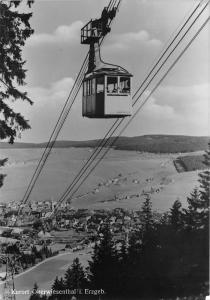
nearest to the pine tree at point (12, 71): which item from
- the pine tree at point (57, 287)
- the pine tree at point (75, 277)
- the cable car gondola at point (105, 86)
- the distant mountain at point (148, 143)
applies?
the cable car gondola at point (105, 86)

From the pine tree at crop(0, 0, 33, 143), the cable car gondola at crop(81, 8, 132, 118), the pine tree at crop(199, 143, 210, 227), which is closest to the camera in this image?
the pine tree at crop(0, 0, 33, 143)

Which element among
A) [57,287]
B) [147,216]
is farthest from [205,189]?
[57,287]

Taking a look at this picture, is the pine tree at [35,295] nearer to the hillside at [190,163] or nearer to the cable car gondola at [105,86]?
the cable car gondola at [105,86]

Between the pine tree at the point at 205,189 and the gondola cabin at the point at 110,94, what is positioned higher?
the gondola cabin at the point at 110,94

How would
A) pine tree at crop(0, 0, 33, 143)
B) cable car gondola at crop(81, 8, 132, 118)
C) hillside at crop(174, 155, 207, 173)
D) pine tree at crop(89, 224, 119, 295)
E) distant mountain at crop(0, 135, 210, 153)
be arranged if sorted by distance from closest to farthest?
1. pine tree at crop(0, 0, 33, 143)
2. cable car gondola at crop(81, 8, 132, 118)
3. distant mountain at crop(0, 135, 210, 153)
4. pine tree at crop(89, 224, 119, 295)
5. hillside at crop(174, 155, 207, 173)

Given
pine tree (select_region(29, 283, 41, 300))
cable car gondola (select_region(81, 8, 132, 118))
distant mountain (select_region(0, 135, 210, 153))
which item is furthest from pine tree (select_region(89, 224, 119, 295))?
cable car gondola (select_region(81, 8, 132, 118))

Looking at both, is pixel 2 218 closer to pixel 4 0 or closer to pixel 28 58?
pixel 28 58

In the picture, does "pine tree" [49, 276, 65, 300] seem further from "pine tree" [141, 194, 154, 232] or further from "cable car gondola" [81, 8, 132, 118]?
"cable car gondola" [81, 8, 132, 118]
